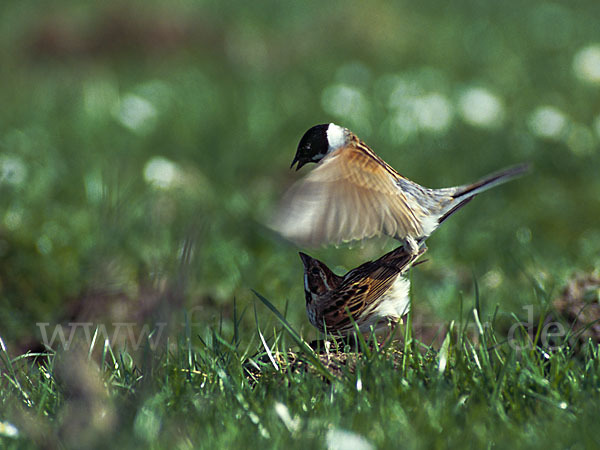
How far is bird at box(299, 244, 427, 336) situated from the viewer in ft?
10.4

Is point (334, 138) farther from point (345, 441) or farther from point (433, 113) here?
point (433, 113)

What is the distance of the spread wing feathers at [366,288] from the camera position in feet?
10.4

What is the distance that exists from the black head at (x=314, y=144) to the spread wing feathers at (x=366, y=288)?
0.47 m

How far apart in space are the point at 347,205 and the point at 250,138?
4.38m

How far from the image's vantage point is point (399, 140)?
22.8ft

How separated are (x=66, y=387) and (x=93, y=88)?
18.9 ft

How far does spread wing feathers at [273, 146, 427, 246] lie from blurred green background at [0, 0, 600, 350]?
4.7 inches

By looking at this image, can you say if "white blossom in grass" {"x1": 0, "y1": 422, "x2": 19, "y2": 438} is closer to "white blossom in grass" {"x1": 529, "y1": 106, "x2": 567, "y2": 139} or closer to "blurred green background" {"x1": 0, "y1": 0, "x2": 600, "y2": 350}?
"blurred green background" {"x1": 0, "y1": 0, "x2": 600, "y2": 350}

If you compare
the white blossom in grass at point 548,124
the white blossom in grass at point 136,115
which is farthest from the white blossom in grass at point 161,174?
the white blossom in grass at point 548,124

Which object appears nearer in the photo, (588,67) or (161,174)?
(161,174)

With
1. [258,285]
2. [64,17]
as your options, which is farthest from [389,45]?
[258,285]

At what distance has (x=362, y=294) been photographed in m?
3.17

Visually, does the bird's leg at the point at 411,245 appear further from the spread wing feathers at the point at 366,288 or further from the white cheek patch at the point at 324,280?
the white cheek patch at the point at 324,280

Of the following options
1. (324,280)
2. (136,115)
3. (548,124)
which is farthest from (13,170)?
(548,124)
